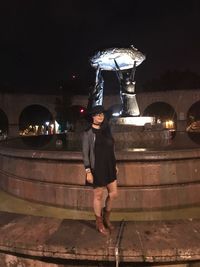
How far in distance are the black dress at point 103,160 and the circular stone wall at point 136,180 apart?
90.1 inches

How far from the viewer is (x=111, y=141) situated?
150 inches

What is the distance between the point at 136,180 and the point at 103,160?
8.60 feet

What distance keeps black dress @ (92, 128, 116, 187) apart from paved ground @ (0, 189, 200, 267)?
0.59 meters

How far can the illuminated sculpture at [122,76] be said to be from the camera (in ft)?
37.7

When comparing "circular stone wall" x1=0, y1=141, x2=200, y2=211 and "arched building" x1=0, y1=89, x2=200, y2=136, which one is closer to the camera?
"circular stone wall" x1=0, y1=141, x2=200, y2=211

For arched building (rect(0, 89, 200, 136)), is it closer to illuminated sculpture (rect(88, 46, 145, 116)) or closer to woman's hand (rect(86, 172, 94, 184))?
illuminated sculpture (rect(88, 46, 145, 116))

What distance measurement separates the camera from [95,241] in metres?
3.44

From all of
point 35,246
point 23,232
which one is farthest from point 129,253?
point 23,232

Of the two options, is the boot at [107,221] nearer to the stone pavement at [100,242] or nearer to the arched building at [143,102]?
the stone pavement at [100,242]

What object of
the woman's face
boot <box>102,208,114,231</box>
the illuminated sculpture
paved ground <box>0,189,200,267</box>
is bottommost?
paved ground <box>0,189,200,267</box>

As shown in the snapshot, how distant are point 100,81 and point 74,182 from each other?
6.14m

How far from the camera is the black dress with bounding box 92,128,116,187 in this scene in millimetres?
3691

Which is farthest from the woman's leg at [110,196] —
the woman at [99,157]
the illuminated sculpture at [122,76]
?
the illuminated sculpture at [122,76]

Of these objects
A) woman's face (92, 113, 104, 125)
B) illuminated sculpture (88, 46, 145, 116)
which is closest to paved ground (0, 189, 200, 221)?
woman's face (92, 113, 104, 125)
